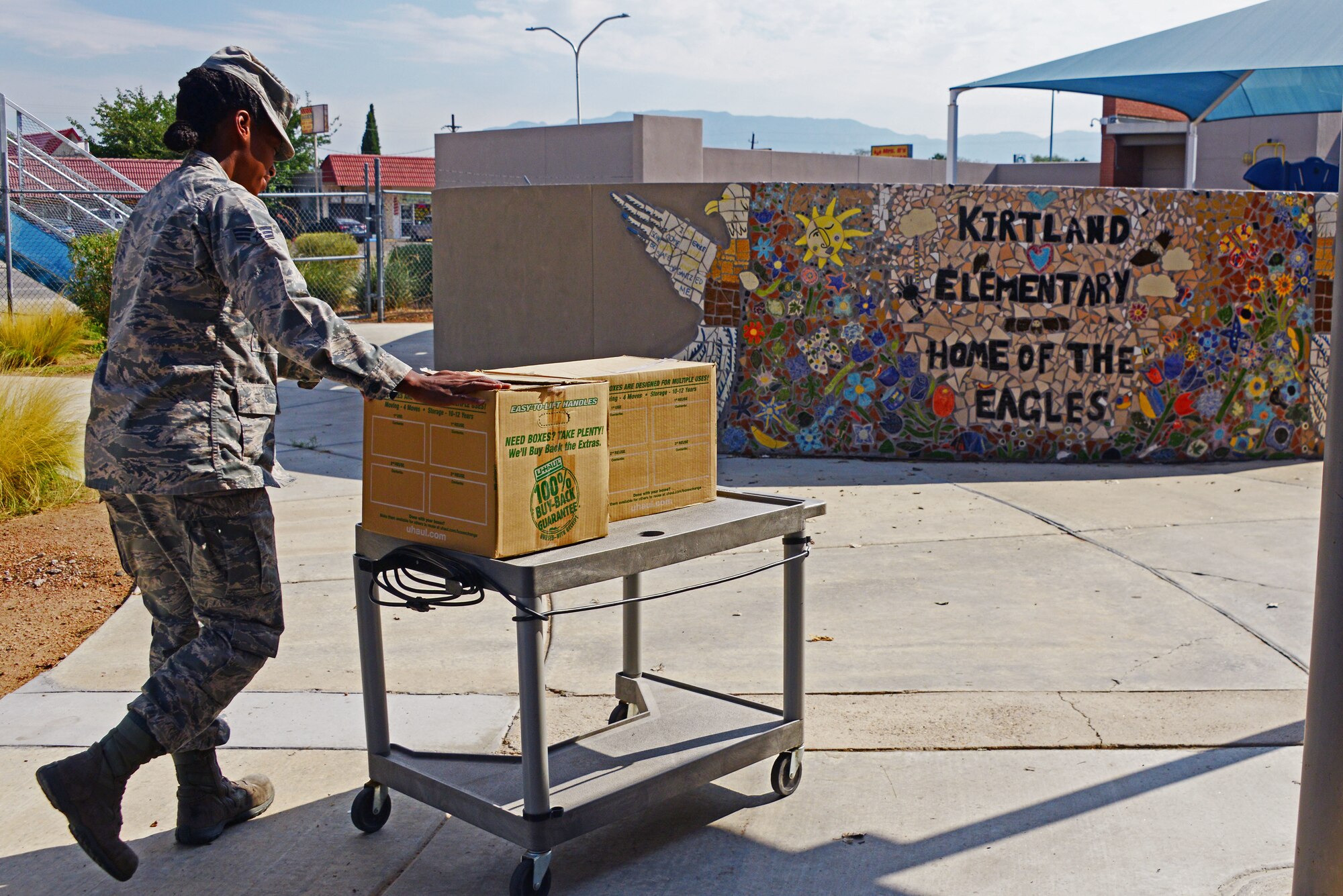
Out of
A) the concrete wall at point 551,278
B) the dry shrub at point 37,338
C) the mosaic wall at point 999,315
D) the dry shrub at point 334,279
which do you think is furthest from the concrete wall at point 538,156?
the mosaic wall at point 999,315

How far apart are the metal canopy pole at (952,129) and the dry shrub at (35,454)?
10748 mm

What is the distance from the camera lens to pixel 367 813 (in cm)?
365

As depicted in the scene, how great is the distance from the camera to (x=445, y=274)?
35.1ft

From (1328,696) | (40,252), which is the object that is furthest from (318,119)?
(1328,696)

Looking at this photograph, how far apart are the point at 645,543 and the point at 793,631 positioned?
0.78 meters

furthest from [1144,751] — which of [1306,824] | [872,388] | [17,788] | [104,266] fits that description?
[104,266]

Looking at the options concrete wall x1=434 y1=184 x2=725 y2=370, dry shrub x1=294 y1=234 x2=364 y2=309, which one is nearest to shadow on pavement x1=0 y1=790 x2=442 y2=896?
concrete wall x1=434 y1=184 x2=725 y2=370

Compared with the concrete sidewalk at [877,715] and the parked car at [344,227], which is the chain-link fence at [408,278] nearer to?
the concrete sidewalk at [877,715]

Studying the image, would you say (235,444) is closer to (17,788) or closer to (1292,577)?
(17,788)

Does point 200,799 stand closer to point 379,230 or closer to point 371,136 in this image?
point 379,230

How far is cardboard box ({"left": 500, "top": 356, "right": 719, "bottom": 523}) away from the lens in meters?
3.59

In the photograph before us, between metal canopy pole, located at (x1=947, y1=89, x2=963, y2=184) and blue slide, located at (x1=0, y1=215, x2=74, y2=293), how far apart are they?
15000mm

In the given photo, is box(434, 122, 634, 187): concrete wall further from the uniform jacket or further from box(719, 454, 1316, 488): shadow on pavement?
the uniform jacket

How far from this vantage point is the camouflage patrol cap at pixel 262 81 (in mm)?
3406
